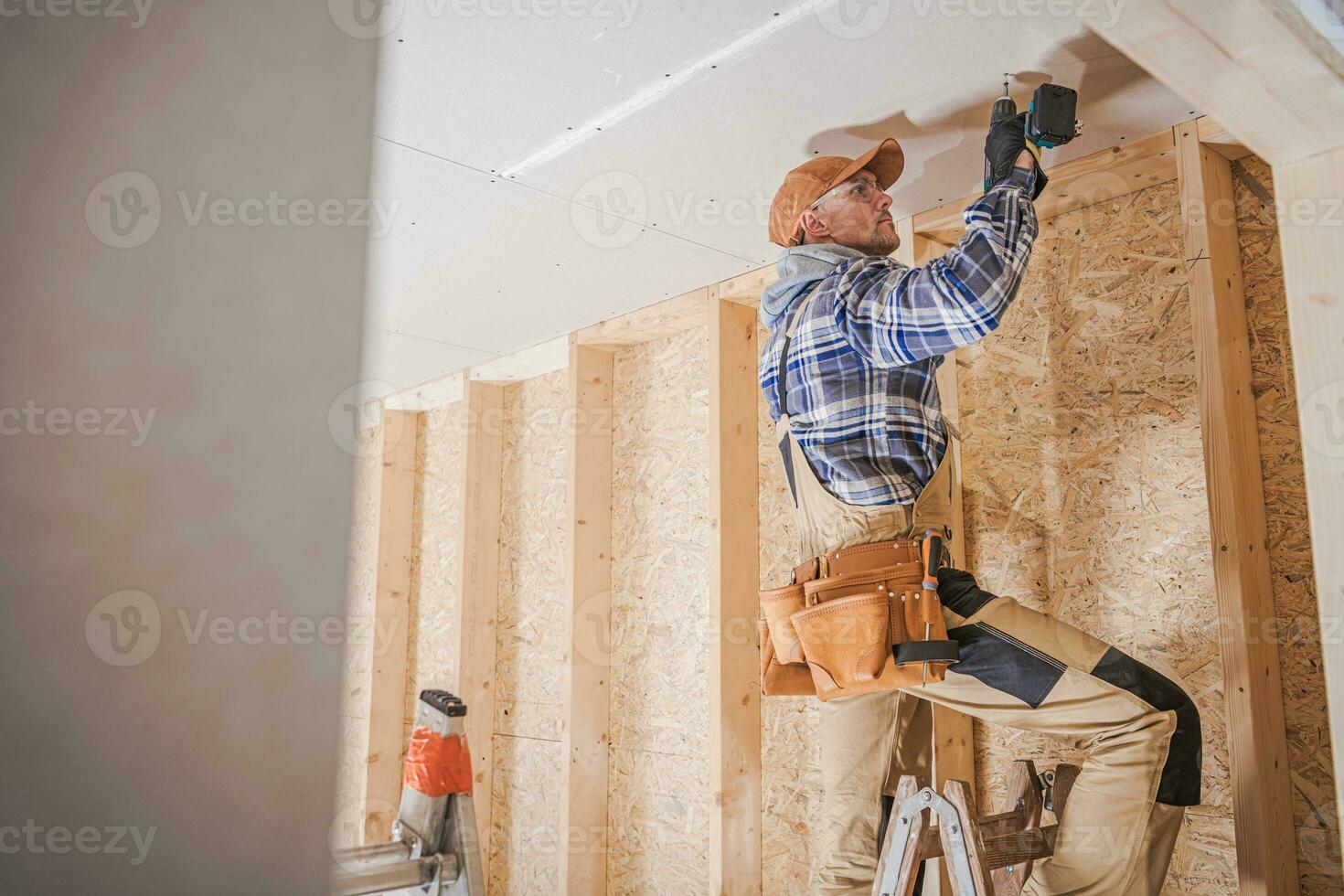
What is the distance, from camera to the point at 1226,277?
2.04 metres

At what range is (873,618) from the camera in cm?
160

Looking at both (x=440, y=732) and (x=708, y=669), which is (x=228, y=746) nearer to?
(x=440, y=732)

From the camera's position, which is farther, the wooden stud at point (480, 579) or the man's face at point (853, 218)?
the wooden stud at point (480, 579)

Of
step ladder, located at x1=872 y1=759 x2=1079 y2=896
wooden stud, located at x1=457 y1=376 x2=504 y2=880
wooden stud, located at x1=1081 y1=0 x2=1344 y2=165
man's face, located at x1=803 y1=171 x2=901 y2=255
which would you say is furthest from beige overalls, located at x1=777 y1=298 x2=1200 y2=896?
wooden stud, located at x1=457 y1=376 x2=504 y2=880

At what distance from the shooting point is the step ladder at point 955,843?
5.24 ft

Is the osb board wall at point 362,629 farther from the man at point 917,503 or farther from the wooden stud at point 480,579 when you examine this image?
the man at point 917,503

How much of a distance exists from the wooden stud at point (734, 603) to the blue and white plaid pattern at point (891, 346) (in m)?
1.09

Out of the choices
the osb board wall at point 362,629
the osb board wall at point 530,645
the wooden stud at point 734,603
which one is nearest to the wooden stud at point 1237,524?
the wooden stud at point 734,603

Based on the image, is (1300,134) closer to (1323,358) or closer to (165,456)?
(1323,358)

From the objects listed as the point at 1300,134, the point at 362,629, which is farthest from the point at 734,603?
the point at 362,629

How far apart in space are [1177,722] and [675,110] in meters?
1.64

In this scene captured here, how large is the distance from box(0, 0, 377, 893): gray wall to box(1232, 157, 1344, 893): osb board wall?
2.18 m

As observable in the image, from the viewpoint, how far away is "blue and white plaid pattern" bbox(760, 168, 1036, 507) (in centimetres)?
159

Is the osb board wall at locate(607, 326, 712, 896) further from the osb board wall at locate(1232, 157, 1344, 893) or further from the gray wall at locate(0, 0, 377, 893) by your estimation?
the gray wall at locate(0, 0, 377, 893)
